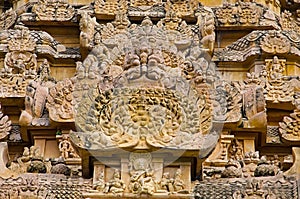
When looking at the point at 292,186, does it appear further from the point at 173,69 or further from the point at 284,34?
the point at 284,34

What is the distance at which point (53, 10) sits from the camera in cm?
2095

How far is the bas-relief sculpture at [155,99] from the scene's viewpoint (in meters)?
13.9

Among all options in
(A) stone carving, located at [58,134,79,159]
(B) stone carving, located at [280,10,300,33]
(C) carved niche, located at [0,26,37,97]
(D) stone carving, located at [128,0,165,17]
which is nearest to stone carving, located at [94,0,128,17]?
(D) stone carving, located at [128,0,165,17]

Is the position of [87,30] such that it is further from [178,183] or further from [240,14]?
[178,183]

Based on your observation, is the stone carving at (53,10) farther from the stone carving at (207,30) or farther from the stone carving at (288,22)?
the stone carving at (288,22)

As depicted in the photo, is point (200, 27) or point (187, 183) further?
point (200, 27)

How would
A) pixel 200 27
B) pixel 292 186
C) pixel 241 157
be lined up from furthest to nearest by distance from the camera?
pixel 200 27, pixel 241 157, pixel 292 186

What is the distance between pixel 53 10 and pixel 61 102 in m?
4.58

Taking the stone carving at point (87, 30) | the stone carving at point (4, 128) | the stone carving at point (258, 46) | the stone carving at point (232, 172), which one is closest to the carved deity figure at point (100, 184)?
the stone carving at point (232, 172)

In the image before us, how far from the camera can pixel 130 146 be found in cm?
1391

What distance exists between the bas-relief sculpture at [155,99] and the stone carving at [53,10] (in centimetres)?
3

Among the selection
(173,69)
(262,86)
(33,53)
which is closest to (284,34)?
(262,86)

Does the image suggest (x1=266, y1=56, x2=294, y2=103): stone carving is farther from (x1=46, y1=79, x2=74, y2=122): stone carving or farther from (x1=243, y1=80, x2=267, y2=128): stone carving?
(x1=46, y1=79, x2=74, y2=122): stone carving

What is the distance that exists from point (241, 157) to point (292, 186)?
118 inches
